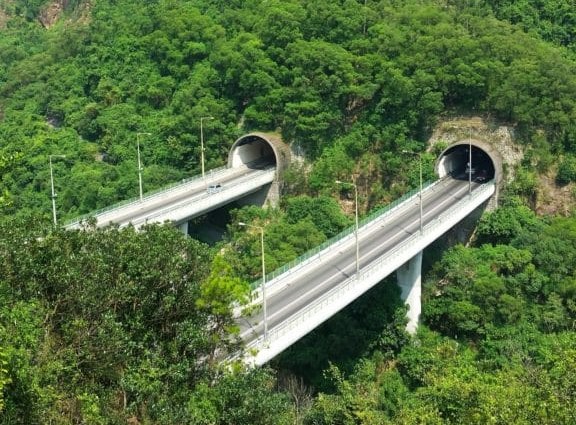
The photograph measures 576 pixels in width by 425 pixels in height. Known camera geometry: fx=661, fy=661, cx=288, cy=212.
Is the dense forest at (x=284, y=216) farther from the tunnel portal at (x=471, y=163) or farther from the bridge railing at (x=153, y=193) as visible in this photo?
the tunnel portal at (x=471, y=163)

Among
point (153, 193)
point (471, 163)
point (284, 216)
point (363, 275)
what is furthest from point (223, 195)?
point (471, 163)

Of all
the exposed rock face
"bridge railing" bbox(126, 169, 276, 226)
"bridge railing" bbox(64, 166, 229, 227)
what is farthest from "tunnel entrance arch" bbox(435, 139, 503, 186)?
the exposed rock face

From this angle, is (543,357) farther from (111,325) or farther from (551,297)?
(111,325)

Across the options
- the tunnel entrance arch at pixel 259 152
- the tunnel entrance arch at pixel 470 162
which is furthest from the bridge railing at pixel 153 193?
the tunnel entrance arch at pixel 470 162

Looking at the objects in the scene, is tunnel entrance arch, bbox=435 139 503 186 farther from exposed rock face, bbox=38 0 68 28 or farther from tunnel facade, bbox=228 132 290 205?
exposed rock face, bbox=38 0 68 28

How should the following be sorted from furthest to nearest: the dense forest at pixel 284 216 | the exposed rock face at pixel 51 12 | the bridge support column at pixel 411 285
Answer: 1. the exposed rock face at pixel 51 12
2. the bridge support column at pixel 411 285
3. the dense forest at pixel 284 216

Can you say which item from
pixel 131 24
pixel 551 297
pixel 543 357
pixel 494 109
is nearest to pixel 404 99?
pixel 494 109
